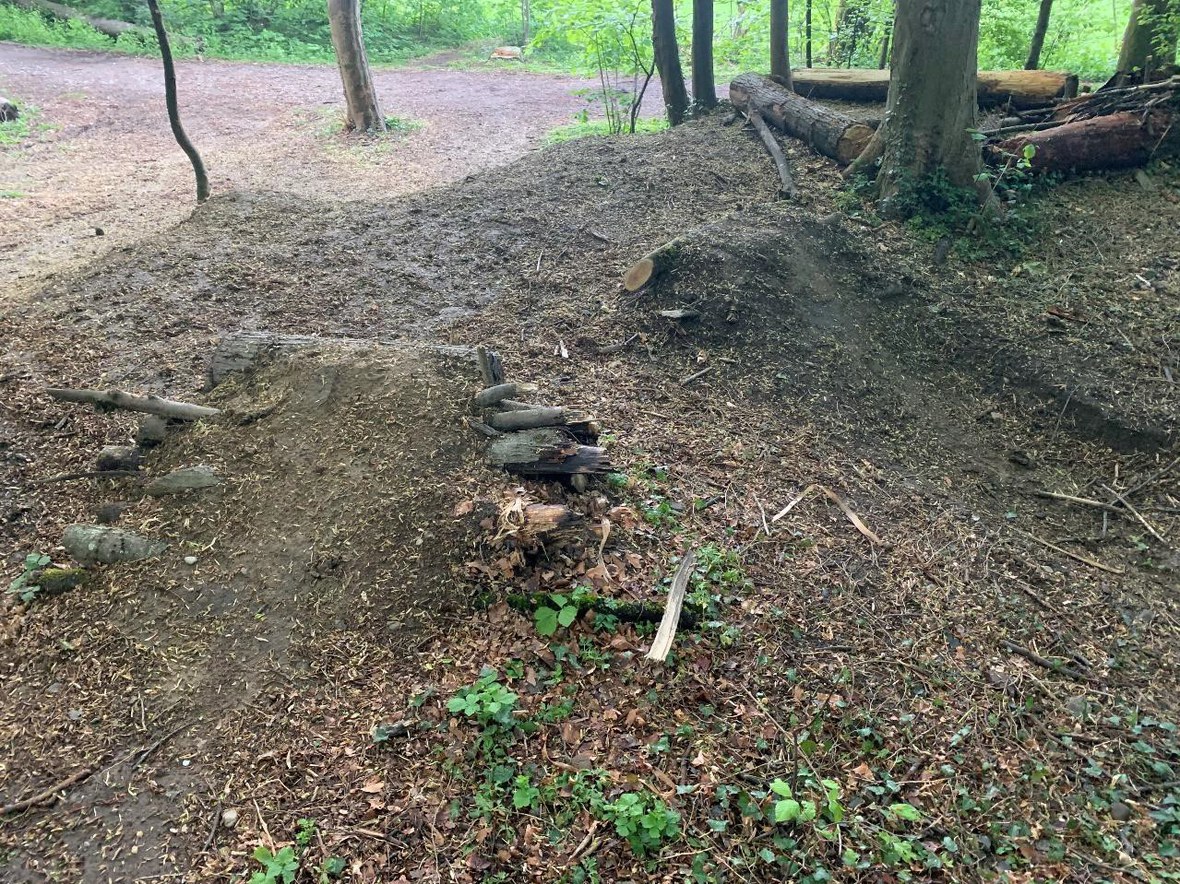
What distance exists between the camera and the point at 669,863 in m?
2.48

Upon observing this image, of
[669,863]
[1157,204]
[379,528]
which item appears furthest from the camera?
[1157,204]

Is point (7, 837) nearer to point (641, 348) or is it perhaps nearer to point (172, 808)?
point (172, 808)

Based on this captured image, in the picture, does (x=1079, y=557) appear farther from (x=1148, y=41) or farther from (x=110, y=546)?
(x=1148, y=41)

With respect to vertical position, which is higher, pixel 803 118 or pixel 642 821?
pixel 803 118

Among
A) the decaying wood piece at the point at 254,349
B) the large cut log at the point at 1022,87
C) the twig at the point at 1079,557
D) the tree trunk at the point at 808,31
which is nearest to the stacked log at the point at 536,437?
the decaying wood piece at the point at 254,349

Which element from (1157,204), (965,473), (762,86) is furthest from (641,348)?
(762,86)

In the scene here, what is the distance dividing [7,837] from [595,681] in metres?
2.18

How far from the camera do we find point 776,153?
7980 mm

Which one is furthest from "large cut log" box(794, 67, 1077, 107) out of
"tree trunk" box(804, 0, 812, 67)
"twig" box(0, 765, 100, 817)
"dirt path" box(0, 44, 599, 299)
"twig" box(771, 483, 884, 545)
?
"twig" box(0, 765, 100, 817)

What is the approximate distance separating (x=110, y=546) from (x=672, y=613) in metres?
2.73

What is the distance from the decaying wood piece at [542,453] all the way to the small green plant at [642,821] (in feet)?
5.19

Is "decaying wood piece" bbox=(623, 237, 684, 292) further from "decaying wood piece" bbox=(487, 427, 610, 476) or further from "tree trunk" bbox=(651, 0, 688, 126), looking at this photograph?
"tree trunk" bbox=(651, 0, 688, 126)

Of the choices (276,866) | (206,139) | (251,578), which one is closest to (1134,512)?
(276,866)

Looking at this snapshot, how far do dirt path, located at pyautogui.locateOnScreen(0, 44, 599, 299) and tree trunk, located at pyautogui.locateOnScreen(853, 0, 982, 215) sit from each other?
233 inches
